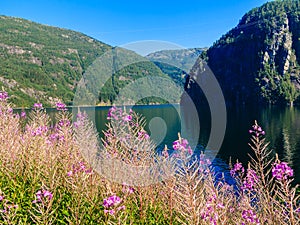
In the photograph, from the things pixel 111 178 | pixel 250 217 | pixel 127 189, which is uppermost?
pixel 111 178

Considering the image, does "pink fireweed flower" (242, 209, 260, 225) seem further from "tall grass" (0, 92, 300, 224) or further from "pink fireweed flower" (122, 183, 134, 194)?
"pink fireweed flower" (122, 183, 134, 194)

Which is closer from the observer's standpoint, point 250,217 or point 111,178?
point 250,217

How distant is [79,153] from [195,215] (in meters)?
4.13

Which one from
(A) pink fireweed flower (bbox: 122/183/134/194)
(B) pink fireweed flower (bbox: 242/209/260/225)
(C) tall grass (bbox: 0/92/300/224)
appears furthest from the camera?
(A) pink fireweed flower (bbox: 122/183/134/194)

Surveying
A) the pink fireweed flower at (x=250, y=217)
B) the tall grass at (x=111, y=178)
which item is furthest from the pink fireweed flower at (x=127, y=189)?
the pink fireweed flower at (x=250, y=217)

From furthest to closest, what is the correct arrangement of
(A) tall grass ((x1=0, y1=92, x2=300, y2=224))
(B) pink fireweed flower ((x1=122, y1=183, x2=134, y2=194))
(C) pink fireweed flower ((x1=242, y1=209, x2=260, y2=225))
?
(B) pink fireweed flower ((x1=122, y1=183, x2=134, y2=194)) → (A) tall grass ((x1=0, y1=92, x2=300, y2=224)) → (C) pink fireweed flower ((x1=242, y1=209, x2=260, y2=225))

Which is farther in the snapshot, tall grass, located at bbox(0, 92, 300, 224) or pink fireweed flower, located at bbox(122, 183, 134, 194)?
pink fireweed flower, located at bbox(122, 183, 134, 194)

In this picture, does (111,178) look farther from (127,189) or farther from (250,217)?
(250,217)

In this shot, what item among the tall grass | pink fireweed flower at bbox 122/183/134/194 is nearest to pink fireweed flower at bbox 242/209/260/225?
the tall grass

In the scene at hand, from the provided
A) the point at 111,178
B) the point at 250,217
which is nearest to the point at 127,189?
the point at 111,178

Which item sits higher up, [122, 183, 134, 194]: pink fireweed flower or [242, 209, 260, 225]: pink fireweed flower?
[122, 183, 134, 194]: pink fireweed flower

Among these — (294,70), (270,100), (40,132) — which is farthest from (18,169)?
(294,70)

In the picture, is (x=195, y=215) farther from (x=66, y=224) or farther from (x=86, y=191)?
(x=86, y=191)

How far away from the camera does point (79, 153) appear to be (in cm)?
645
